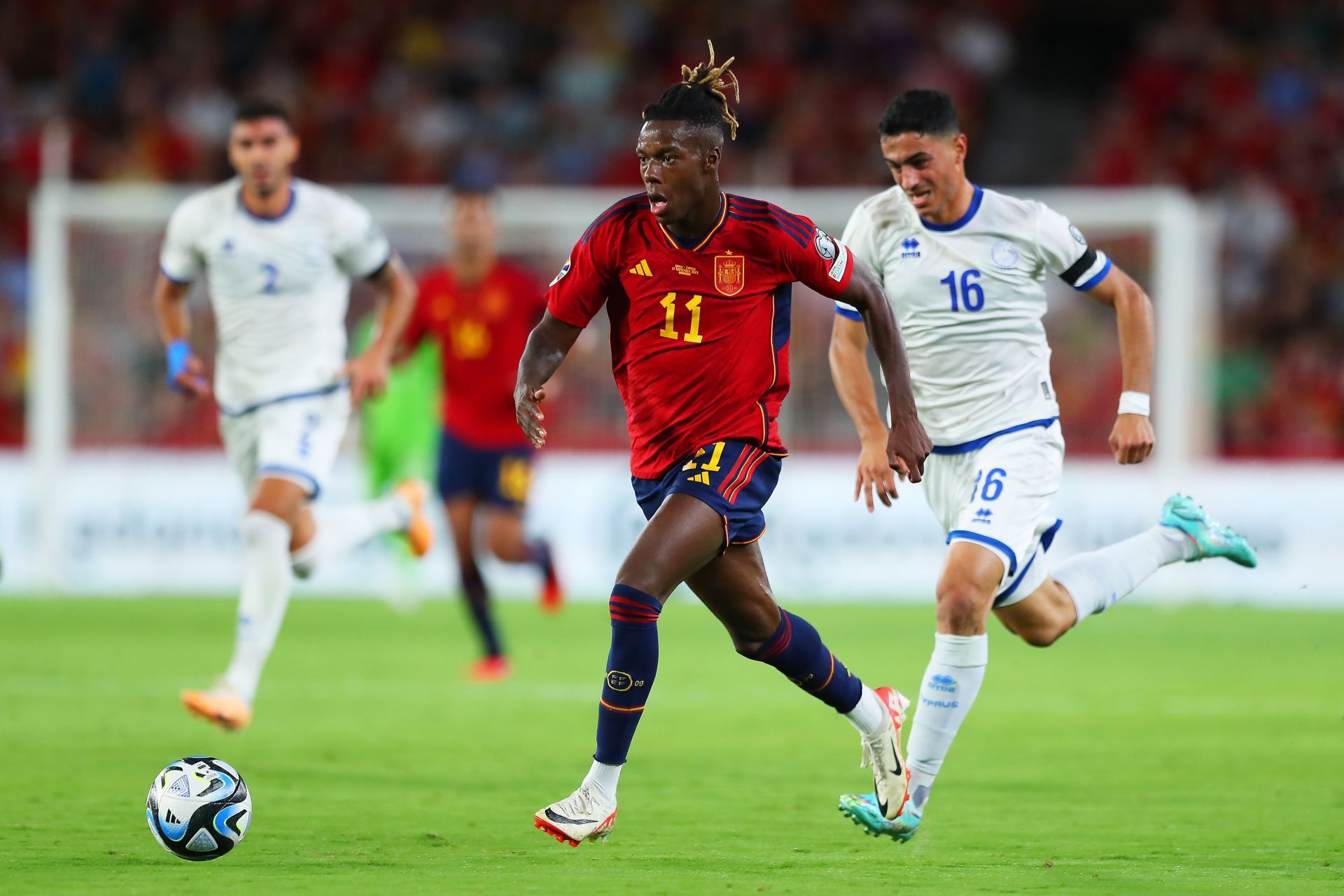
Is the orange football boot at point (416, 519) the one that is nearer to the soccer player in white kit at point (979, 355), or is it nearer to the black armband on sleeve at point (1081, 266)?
the soccer player in white kit at point (979, 355)

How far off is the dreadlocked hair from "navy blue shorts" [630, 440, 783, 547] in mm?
923

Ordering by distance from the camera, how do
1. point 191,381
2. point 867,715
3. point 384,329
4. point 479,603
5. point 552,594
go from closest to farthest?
1. point 867,715
2. point 191,381
3. point 384,329
4. point 479,603
5. point 552,594

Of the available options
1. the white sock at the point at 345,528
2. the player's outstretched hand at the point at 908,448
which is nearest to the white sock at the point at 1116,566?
the player's outstretched hand at the point at 908,448

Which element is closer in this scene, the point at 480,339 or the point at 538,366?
the point at 538,366

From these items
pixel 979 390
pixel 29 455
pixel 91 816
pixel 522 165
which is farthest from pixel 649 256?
pixel 522 165

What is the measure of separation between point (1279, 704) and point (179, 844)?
19.7 ft

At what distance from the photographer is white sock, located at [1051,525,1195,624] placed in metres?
6.59

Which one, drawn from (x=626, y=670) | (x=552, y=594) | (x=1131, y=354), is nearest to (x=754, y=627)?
(x=626, y=670)

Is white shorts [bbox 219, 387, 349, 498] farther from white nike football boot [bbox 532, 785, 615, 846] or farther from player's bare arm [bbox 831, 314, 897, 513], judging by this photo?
white nike football boot [bbox 532, 785, 615, 846]

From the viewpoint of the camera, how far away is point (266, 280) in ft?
27.1

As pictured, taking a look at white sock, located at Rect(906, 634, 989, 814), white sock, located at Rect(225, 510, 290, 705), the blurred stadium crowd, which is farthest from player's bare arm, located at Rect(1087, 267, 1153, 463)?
the blurred stadium crowd

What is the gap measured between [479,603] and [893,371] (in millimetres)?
5089

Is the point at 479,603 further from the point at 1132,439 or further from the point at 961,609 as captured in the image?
the point at 1132,439

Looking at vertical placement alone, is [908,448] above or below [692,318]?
below
